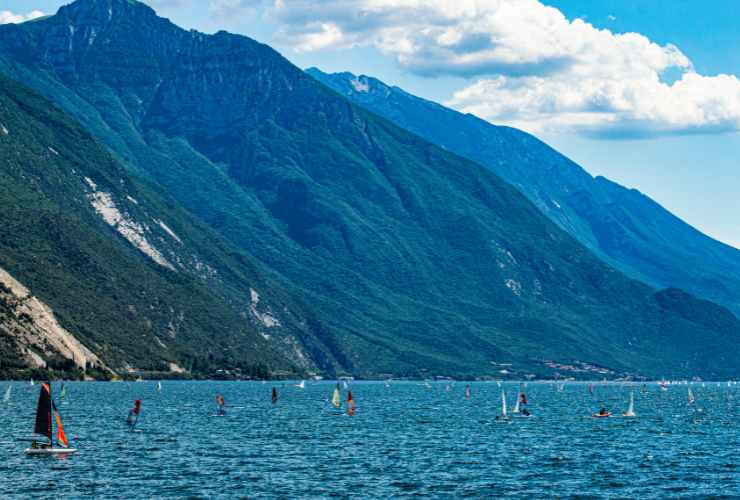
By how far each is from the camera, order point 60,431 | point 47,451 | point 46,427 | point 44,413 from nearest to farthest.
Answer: point 44,413 < point 60,431 < point 46,427 < point 47,451

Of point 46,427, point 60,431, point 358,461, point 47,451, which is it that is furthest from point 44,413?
point 358,461

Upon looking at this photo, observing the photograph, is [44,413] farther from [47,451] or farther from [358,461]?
[358,461]

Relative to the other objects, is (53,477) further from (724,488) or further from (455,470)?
(724,488)

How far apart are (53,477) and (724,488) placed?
196 feet

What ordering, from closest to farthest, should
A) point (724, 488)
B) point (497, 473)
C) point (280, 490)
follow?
point (280, 490), point (724, 488), point (497, 473)

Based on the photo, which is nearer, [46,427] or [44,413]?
[44,413]

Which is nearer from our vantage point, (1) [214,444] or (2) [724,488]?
(2) [724,488]

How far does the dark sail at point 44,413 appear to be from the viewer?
11631cm

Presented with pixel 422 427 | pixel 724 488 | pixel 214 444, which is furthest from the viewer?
pixel 422 427

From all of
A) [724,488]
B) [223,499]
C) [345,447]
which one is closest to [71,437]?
[345,447]

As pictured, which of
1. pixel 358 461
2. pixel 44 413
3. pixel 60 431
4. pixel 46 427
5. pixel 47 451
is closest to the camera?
pixel 44 413

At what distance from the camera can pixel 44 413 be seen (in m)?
119

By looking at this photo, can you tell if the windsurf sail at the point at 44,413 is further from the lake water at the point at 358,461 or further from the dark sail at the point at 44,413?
the lake water at the point at 358,461

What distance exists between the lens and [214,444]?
143 metres
